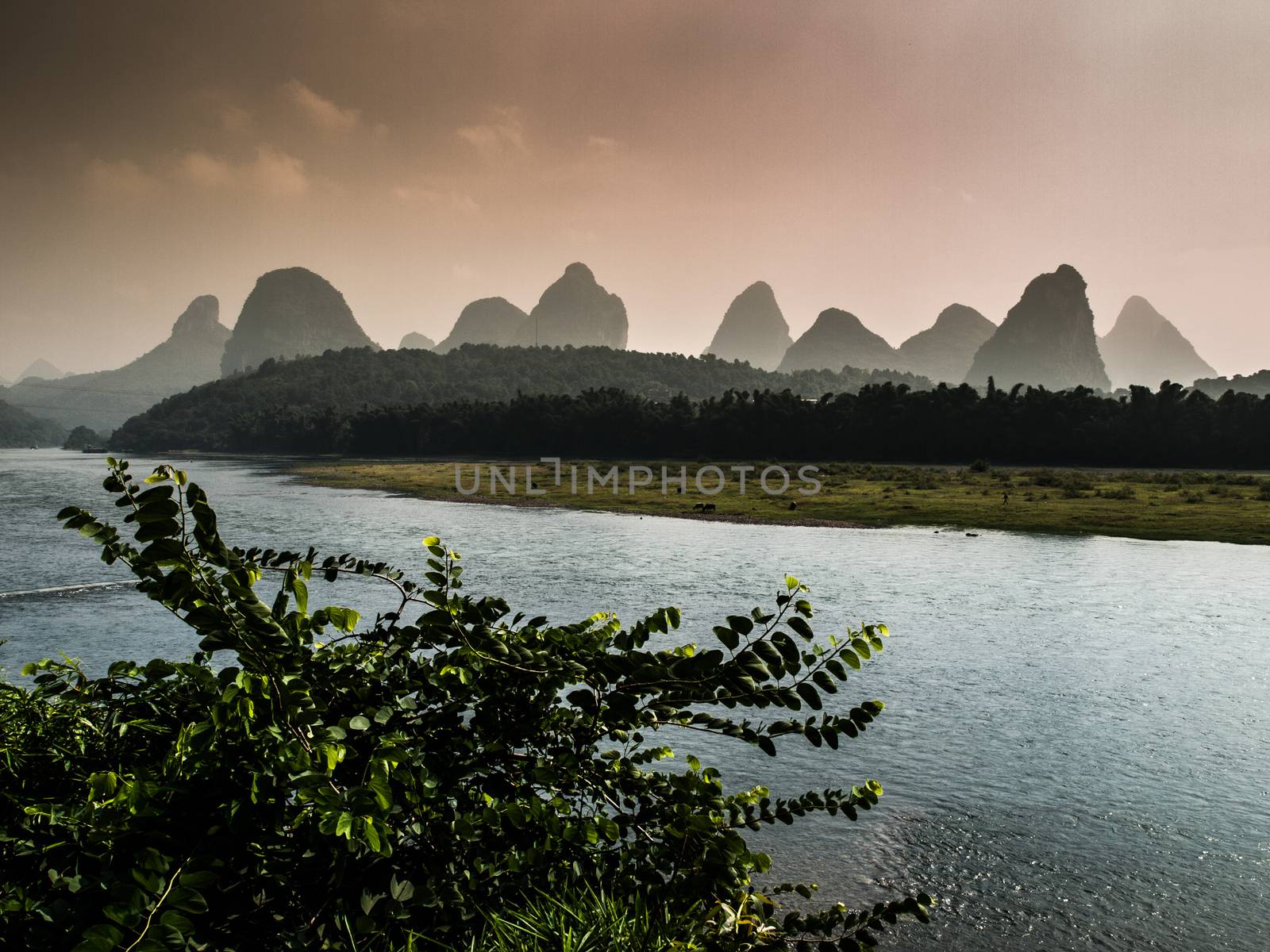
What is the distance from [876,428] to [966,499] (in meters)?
38.6

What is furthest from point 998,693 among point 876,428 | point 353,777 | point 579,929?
point 876,428

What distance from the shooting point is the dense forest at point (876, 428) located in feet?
251

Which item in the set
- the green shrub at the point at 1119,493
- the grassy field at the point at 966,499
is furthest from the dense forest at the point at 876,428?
the green shrub at the point at 1119,493

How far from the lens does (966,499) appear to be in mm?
52844

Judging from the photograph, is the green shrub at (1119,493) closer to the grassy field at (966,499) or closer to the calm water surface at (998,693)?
the grassy field at (966,499)

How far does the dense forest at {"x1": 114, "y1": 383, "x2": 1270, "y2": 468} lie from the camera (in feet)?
251

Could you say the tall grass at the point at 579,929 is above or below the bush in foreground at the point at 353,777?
below

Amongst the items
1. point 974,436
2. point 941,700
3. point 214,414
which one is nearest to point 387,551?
point 941,700

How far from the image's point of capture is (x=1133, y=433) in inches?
3071

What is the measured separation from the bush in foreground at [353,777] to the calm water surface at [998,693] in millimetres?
4499

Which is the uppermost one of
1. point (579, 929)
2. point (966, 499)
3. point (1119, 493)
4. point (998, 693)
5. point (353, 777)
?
point (1119, 493)

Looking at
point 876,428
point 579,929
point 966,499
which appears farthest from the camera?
point 876,428

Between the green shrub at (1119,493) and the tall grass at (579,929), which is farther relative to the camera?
the green shrub at (1119,493)

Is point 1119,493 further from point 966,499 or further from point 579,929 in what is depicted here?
point 579,929
